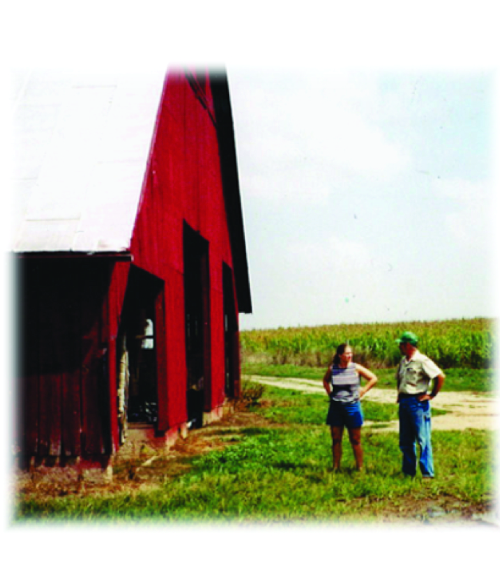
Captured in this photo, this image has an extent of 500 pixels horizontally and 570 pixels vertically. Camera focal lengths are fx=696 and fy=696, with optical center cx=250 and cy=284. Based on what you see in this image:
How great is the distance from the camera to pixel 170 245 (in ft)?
35.7

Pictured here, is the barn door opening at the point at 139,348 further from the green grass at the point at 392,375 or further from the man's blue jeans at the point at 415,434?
the green grass at the point at 392,375

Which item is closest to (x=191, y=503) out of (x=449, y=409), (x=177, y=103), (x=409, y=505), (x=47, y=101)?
(x=409, y=505)

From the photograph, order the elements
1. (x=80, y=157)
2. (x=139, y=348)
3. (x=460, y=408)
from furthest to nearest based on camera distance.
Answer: (x=460, y=408)
(x=139, y=348)
(x=80, y=157)

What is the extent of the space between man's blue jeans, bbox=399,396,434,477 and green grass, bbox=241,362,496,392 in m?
16.3

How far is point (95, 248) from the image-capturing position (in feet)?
24.7

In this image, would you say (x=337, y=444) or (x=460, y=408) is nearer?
(x=337, y=444)

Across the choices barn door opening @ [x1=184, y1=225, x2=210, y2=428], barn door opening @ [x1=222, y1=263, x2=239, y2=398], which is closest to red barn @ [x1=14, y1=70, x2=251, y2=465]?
barn door opening @ [x1=184, y1=225, x2=210, y2=428]

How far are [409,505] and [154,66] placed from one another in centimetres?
681

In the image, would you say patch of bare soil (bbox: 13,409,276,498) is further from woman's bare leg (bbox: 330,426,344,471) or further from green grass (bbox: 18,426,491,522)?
woman's bare leg (bbox: 330,426,344,471)

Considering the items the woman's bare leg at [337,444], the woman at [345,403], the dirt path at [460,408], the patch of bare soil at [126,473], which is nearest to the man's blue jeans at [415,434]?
the woman at [345,403]

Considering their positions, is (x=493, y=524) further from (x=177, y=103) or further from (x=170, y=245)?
(x=177, y=103)

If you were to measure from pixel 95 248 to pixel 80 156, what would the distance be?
1.69 m

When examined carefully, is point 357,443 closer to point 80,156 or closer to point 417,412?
point 417,412

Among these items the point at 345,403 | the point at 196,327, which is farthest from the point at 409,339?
the point at 196,327
